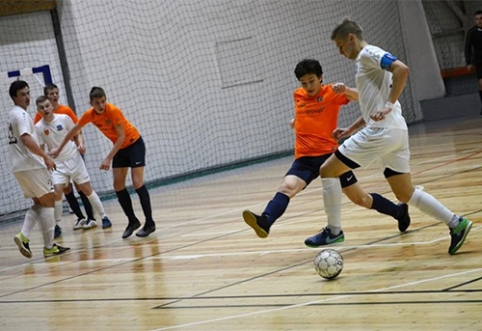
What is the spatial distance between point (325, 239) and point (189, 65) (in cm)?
1058

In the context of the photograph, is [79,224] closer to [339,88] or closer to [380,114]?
[339,88]

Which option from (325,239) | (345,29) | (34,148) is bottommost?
(325,239)

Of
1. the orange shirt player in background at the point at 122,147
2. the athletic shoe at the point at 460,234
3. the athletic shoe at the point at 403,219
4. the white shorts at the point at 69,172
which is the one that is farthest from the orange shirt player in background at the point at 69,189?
the athletic shoe at the point at 460,234

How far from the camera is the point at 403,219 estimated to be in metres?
6.56

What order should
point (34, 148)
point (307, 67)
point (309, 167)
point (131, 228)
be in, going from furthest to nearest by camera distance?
1. point (131, 228)
2. point (34, 148)
3. point (309, 167)
4. point (307, 67)

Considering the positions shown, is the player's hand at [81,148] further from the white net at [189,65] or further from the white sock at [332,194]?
the white sock at [332,194]

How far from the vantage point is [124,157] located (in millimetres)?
9344

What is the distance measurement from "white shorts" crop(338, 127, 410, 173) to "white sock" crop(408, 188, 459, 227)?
22 centimetres

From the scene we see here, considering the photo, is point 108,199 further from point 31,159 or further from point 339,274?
point 339,274

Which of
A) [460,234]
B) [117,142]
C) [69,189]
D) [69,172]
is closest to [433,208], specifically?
[460,234]

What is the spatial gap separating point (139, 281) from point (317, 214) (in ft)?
8.13

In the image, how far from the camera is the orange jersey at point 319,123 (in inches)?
273

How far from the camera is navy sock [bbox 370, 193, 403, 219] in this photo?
6.57m

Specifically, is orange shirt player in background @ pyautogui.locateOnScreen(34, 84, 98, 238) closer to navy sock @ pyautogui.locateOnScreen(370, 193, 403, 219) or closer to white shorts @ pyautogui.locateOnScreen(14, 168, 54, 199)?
white shorts @ pyautogui.locateOnScreen(14, 168, 54, 199)
